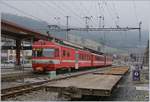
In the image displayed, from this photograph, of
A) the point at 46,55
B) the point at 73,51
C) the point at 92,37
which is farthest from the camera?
the point at 92,37

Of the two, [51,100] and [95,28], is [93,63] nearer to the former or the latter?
[95,28]

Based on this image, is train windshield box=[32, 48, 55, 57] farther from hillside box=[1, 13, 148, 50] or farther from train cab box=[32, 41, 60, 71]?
hillside box=[1, 13, 148, 50]

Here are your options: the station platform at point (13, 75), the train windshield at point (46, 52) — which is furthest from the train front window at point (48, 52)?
the station platform at point (13, 75)

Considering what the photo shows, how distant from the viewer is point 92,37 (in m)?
102

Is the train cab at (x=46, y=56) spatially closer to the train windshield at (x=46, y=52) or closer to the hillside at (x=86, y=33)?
the train windshield at (x=46, y=52)

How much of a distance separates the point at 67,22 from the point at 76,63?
13508 millimetres

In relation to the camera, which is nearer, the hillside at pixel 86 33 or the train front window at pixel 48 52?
the train front window at pixel 48 52

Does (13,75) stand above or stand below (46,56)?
below

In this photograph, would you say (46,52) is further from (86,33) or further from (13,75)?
(86,33)

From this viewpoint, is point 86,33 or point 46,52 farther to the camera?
point 86,33

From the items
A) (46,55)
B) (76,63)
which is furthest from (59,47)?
(76,63)

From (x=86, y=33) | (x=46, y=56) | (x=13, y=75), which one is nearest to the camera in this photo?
(x=13, y=75)

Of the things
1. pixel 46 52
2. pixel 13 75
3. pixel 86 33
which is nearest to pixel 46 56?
pixel 46 52

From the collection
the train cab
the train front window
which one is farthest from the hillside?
the train front window
